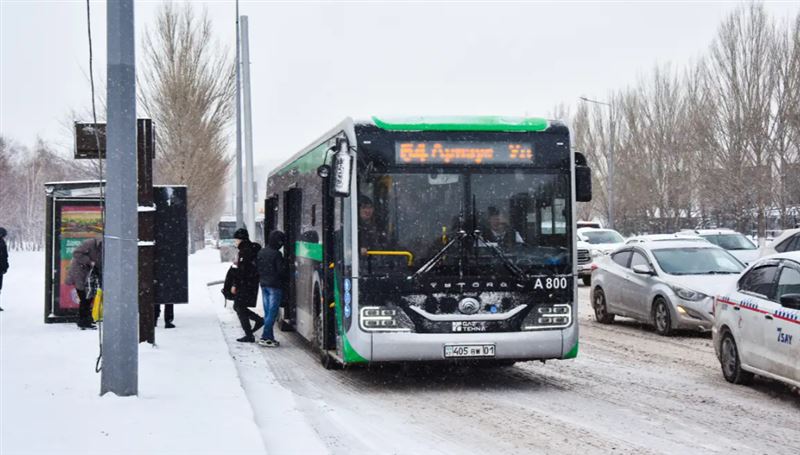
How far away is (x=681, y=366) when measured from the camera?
11.4m

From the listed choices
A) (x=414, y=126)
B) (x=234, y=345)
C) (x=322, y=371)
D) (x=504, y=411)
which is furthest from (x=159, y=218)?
(x=504, y=411)

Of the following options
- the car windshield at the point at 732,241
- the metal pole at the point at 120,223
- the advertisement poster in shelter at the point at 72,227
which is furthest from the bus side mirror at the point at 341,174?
the car windshield at the point at 732,241

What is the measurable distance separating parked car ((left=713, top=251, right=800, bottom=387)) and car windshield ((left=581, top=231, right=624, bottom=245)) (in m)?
20.4

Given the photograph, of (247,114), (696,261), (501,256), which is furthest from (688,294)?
(247,114)

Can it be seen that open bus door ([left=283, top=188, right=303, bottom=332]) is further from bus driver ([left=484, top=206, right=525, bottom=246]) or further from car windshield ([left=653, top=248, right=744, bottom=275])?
car windshield ([left=653, top=248, right=744, bottom=275])

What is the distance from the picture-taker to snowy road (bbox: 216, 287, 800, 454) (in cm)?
720

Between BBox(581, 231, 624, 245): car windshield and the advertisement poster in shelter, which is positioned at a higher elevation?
the advertisement poster in shelter

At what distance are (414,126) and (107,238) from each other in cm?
341

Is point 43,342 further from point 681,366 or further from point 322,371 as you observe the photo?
point 681,366

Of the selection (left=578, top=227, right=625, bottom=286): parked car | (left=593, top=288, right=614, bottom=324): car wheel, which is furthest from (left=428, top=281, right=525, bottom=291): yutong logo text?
(left=578, top=227, right=625, bottom=286): parked car

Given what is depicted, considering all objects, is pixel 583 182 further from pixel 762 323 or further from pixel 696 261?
pixel 696 261

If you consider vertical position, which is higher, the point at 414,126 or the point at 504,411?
the point at 414,126

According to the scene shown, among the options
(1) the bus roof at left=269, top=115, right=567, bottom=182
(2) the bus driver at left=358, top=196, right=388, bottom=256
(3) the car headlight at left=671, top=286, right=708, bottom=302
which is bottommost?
(3) the car headlight at left=671, top=286, right=708, bottom=302

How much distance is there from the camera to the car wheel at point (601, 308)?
16.8 meters
